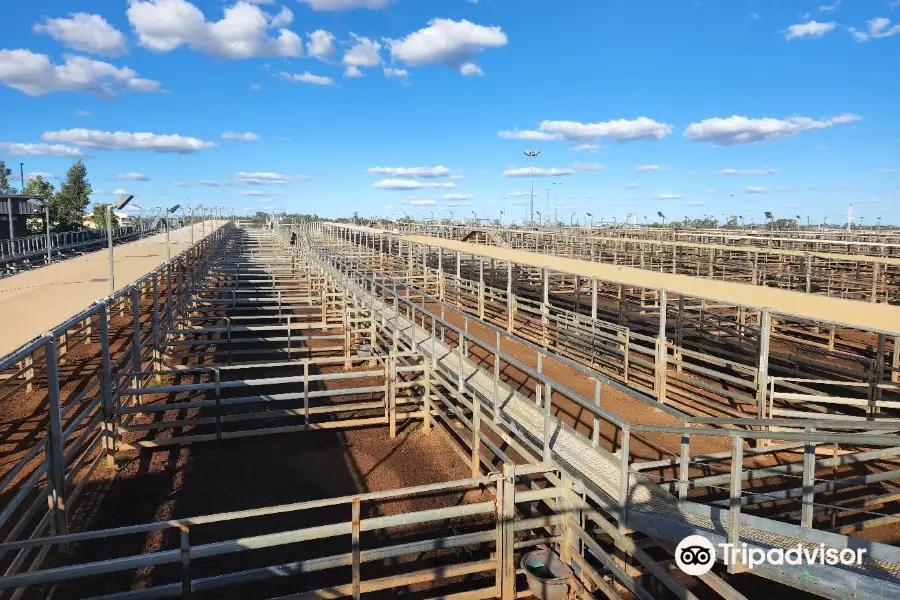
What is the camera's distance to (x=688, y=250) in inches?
1527

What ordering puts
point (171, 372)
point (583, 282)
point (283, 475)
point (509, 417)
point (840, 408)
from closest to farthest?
point (509, 417) < point (283, 475) < point (171, 372) < point (840, 408) < point (583, 282)

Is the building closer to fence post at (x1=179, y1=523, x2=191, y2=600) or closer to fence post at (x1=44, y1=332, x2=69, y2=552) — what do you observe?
fence post at (x1=44, y1=332, x2=69, y2=552)

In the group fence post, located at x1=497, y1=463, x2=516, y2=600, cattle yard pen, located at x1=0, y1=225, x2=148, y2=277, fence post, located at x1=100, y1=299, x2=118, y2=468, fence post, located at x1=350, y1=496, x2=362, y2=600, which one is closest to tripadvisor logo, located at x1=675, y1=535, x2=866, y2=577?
fence post, located at x1=497, y1=463, x2=516, y2=600

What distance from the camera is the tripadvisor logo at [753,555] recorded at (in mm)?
3935

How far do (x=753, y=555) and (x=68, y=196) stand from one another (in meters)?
72.9

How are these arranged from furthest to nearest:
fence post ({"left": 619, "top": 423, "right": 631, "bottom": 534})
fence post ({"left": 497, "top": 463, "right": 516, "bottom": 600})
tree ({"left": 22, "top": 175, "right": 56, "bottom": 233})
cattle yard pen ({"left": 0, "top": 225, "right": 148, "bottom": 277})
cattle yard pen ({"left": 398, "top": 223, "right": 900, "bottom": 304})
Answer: tree ({"left": 22, "top": 175, "right": 56, "bottom": 233}), cattle yard pen ({"left": 0, "top": 225, "right": 148, "bottom": 277}), cattle yard pen ({"left": 398, "top": 223, "right": 900, "bottom": 304}), fence post ({"left": 497, "top": 463, "right": 516, "bottom": 600}), fence post ({"left": 619, "top": 423, "right": 631, "bottom": 534})

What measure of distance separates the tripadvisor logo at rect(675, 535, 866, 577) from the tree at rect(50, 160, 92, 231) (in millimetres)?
62480

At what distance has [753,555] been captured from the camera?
13.9ft

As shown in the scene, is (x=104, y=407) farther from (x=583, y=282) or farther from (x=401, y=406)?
(x=583, y=282)

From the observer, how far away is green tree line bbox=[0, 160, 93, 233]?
187 feet

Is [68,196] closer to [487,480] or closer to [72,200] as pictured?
[72,200]

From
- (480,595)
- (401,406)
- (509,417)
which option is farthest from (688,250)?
(480,595)

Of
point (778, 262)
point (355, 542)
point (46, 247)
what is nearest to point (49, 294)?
point (355, 542)

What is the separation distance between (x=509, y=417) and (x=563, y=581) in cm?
256
